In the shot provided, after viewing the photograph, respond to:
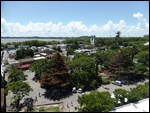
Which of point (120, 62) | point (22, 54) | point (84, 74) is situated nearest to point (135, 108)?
point (84, 74)

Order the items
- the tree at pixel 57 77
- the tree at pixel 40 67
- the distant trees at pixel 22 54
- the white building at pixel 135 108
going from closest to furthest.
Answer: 1. the white building at pixel 135 108
2. the tree at pixel 57 77
3. the tree at pixel 40 67
4. the distant trees at pixel 22 54

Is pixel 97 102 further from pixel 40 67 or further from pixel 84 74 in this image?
pixel 40 67

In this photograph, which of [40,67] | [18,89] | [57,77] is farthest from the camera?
[40,67]

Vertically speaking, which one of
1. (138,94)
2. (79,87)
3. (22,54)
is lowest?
(79,87)

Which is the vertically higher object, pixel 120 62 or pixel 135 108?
pixel 120 62

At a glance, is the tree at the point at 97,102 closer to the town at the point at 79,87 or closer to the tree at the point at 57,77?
the town at the point at 79,87

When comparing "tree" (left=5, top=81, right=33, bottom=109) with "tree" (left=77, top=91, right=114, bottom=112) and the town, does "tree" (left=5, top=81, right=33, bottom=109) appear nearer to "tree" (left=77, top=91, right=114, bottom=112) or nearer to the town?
the town

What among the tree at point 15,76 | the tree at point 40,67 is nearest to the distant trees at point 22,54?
the tree at point 40,67

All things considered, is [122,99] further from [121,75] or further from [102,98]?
[121,75]

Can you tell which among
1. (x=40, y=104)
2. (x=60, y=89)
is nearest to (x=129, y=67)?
(x=60, y=89)
